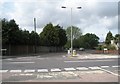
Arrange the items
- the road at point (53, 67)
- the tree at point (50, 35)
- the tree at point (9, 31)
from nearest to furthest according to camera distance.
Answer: the road at point (53, 67) → the tree at point (9, 31) → the tree at point (50, 35)

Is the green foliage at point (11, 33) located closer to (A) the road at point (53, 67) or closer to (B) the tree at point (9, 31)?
(B) the tree at point (9, 31)

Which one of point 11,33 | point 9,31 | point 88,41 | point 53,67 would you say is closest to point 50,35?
point 11,33

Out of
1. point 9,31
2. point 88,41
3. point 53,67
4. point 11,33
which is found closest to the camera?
point 53,67

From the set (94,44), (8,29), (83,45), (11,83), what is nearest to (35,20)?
(8,29)

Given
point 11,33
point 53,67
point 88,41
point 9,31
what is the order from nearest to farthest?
point 53,67
point 9,31
point 11,33
point 88,41

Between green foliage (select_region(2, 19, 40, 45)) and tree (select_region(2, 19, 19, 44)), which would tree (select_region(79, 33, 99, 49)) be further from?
tree (select_region(2, 19, 19, 44))

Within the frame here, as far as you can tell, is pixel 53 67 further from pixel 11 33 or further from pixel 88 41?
pixel 88 41

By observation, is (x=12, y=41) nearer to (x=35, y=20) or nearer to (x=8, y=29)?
(x=8, y=29)

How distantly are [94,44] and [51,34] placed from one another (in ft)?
323

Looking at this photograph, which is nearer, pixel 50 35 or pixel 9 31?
pixel 9 31

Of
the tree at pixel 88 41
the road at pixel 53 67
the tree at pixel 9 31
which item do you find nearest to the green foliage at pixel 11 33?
the tree at pixel 9 31

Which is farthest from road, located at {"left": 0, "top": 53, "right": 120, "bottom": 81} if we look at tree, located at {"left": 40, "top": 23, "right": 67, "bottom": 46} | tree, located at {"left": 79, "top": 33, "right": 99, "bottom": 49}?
Result: tree, located at {"left": 79, "top": 33, "right": 99, "bottom": 49}

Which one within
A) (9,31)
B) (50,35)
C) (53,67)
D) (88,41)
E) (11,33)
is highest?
(50,35)

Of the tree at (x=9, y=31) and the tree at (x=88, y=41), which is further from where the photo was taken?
the tree at (x=88, y=41)
